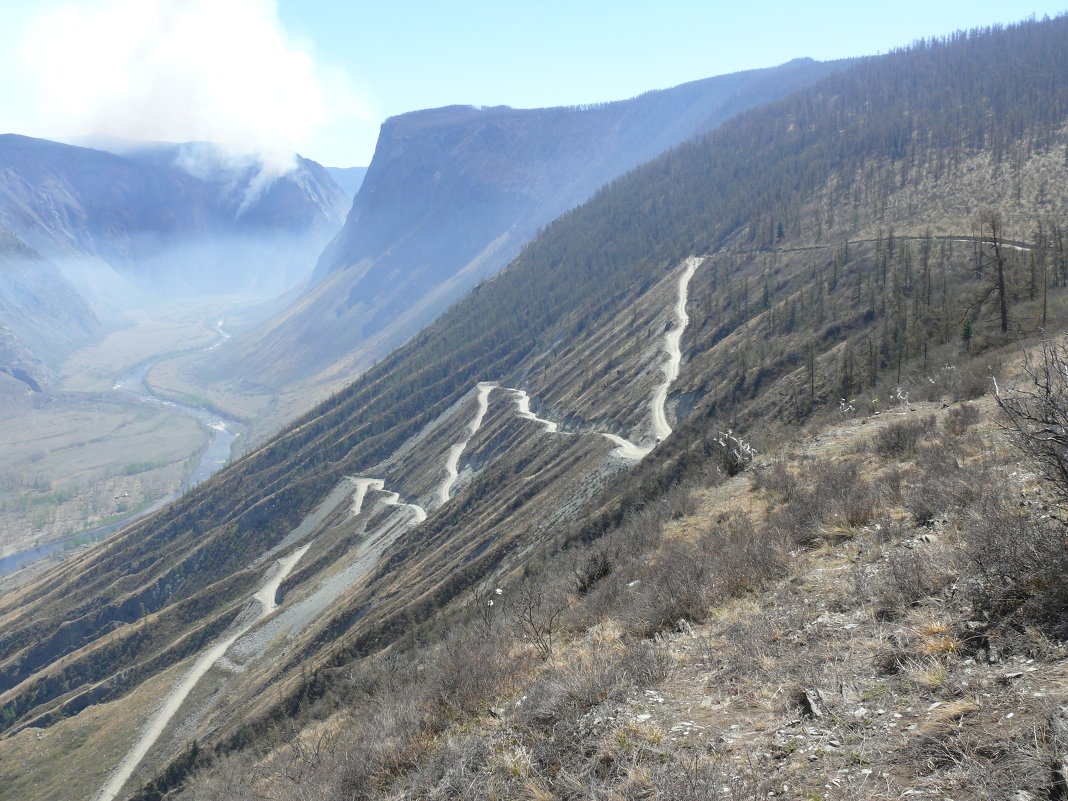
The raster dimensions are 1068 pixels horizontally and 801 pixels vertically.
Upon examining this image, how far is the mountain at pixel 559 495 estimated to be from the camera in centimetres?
1410

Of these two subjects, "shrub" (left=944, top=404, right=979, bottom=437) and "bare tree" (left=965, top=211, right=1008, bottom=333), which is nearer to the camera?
"shrub" (left=944, top=404, right=979, bottom=437)

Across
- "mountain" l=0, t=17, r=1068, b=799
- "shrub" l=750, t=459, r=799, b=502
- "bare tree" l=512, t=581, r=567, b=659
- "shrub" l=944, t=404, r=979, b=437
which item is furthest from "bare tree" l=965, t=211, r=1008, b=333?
"bare tree" l=512, t=581, r=567, b=659

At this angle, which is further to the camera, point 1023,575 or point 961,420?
point 961,420

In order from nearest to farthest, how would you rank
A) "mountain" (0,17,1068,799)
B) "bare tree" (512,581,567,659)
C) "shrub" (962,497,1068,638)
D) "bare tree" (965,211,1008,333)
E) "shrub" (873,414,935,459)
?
"shrub" (962,497,1068,638)
"mountain" (0,17,1068,799)
"bare tree" (512,581,567,659)
"shrub" (873,414,935,459)
"bare tree" (965,211,1008,333)

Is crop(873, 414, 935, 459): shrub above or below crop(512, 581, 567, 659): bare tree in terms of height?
above

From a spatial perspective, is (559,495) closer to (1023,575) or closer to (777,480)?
(777,480)

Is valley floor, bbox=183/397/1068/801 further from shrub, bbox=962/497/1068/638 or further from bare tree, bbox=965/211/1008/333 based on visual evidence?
bare tree, bbox=965/211/1008/333

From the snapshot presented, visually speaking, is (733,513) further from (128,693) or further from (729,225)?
(729,225)

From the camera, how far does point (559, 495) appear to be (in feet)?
237

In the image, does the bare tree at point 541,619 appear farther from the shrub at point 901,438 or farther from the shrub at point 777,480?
the shrub at point 901,438

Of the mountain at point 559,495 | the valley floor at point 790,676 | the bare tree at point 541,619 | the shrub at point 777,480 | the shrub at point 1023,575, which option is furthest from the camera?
the shrub at point 777,480

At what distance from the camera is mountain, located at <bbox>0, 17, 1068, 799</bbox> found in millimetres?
14102

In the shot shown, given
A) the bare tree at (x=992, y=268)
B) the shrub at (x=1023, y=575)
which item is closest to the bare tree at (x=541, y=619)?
the shrub at (x=1023, y=575)

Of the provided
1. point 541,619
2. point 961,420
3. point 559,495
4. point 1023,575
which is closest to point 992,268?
point 559,495
